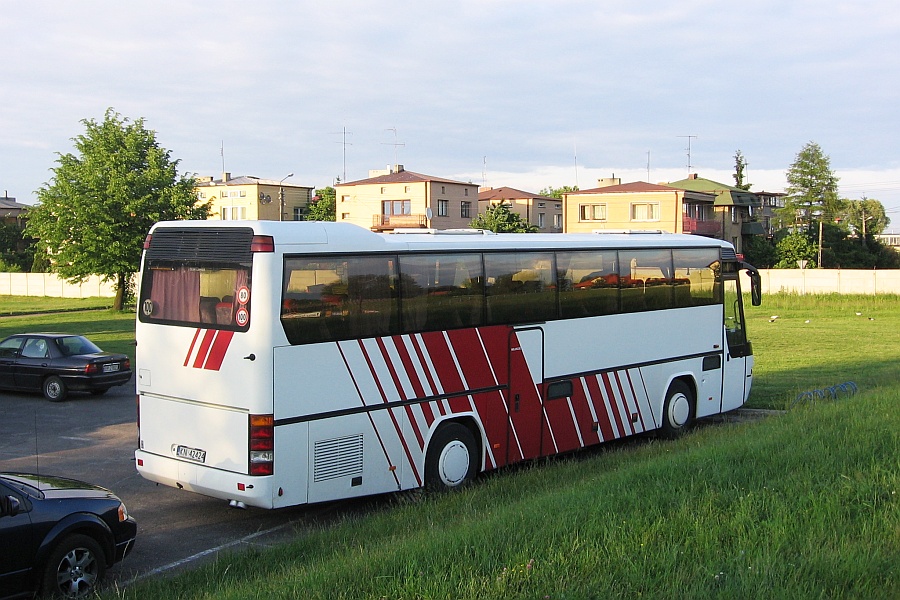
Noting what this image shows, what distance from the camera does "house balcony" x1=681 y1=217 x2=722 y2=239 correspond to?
78319 mm

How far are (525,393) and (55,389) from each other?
12.2 m

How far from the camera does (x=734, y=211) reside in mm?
89312

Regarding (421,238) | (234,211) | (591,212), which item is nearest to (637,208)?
(591,212)

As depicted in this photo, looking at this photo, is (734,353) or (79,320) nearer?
(734,353)

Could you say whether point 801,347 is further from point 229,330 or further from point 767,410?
point 229,330

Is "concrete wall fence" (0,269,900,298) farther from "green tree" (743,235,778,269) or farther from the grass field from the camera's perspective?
the grass field

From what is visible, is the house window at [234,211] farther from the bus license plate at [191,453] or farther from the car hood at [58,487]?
the car hood at [58,487]

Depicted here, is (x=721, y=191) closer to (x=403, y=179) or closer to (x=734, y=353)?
(x=403, y=179)

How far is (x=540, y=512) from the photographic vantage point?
311 inches

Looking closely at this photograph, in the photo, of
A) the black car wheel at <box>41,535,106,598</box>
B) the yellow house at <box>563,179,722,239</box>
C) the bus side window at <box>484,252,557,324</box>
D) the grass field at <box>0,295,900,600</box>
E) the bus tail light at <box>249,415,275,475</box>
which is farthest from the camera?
the yellow house at <box>563,179,722,239</box>

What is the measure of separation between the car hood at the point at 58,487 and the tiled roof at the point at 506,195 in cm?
9153

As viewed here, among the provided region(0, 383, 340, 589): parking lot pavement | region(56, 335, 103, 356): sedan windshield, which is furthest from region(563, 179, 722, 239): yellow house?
region(0, 383, 340, 589): parking lot pavement

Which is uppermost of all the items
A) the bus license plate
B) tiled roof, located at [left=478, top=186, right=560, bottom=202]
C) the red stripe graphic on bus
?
tiled roof, located at [left=478, top=186, right=560, bottom=202]

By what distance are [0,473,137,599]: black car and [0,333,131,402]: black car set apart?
1190 centimetres
